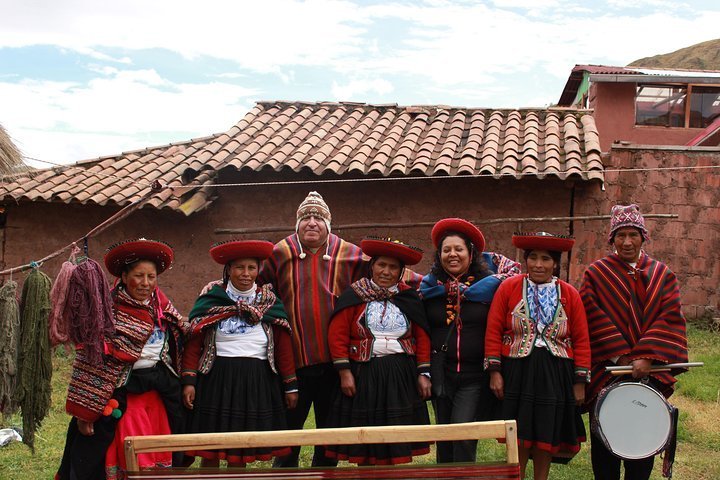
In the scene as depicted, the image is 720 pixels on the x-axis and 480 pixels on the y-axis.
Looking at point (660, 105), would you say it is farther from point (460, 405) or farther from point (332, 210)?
point (460, 405)

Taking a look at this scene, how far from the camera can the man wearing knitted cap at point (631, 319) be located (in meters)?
3.90

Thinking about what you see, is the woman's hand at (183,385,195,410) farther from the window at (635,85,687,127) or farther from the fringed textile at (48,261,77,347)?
the window at (635,85,687,127)

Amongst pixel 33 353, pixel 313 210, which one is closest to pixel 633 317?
pixel 313 210

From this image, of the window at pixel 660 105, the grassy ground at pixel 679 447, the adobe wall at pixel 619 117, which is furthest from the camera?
the window at pixel 660 105

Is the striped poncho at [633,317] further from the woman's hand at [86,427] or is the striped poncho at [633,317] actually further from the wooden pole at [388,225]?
the wooden pole at [388,225]

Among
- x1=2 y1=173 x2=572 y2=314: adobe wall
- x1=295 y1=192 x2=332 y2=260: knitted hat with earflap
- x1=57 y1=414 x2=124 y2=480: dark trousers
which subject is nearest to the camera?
x1=57 y1=414 x2=124 y2=480: dark trousers

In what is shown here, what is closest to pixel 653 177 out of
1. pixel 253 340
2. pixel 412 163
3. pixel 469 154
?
pixel 469 154

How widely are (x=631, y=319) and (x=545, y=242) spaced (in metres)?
0.65

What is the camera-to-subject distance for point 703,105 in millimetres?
17359

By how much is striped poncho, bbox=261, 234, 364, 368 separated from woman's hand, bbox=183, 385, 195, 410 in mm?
625

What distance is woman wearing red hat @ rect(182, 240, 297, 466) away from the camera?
3873 millimetres

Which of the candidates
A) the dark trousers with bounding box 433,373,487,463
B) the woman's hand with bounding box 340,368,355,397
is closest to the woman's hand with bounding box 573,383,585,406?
the dark trousers with bounding box 433,373,487,463

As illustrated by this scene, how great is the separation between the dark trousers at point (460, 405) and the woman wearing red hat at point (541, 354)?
16 centimetres

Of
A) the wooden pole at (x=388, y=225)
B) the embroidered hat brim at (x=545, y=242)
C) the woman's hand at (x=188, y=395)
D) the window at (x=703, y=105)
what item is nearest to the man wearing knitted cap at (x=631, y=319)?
the embroidered hat brim at (x=545, y=242)
